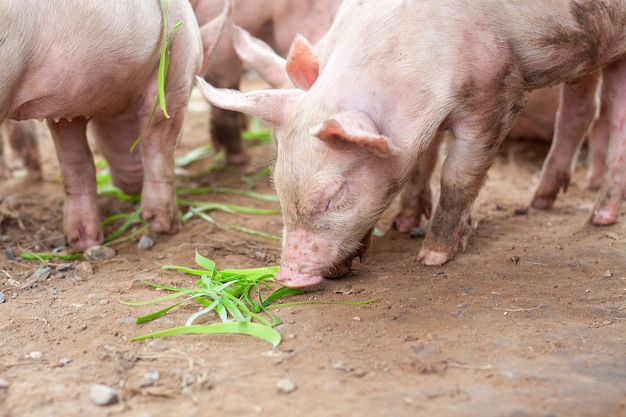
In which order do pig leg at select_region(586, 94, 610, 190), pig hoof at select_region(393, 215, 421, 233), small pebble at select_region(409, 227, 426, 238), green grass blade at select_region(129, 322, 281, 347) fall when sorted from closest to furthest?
green grass blade at select_region(129, 322, 281, 347) < small pebble at select_region(409, 227, 426, 238) < pig hoof at select_region(393, 215, 421, 233) < pig leg at select_region(586, 94, 610, 190)

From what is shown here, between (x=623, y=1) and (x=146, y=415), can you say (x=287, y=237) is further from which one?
(x=623, y=1)

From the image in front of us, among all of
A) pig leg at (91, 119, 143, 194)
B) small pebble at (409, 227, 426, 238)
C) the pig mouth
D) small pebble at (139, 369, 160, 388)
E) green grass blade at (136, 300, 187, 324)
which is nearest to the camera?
small pebble at (139, 369, 160, 388)

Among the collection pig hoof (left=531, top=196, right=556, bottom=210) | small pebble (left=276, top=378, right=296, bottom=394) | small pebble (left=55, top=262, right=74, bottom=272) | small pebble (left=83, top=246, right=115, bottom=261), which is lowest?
pig hoof (left=531, top=196, right=556, bottom=210)

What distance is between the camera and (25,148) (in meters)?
5.91

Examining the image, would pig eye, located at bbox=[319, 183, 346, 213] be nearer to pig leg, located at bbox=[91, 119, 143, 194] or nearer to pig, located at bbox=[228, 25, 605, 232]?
pig, located at bbox=[228, 25, 605, 232]

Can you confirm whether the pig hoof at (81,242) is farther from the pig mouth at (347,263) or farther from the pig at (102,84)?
the pig mouth at (347,263)

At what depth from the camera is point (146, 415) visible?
7.79 feet

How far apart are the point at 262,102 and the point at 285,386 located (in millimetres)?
1327

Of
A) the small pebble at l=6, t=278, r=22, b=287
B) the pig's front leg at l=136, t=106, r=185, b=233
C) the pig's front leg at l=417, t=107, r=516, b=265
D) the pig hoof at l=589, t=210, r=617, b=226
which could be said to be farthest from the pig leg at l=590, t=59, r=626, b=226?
the small pebble at l=6, t=278, r=22, b=287

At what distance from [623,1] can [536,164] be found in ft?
9.52

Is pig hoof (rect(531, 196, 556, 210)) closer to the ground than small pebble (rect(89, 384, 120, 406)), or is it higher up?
closer to the ground

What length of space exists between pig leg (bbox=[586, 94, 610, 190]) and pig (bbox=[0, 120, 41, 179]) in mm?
4004

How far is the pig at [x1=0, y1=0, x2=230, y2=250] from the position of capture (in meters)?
3.40

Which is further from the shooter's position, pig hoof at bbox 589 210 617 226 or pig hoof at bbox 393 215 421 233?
pig hoof at bbox 393 215 421 233
